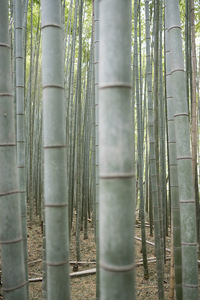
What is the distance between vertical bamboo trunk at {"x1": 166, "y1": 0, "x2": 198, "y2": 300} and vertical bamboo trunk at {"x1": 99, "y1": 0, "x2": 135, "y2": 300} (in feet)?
1.79

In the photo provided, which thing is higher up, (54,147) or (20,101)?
(20,101)

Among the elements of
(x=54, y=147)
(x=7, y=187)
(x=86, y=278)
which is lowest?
(x=86, y=278)

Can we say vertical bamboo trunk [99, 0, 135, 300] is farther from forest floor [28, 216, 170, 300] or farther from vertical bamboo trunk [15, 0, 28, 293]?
forest floor [28, 216, 170, 300]

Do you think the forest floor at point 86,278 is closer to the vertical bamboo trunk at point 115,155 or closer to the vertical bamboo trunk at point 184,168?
the vertical bamboo trunk at point 184,168

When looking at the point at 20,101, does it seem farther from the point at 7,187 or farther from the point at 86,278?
the point at 86,278

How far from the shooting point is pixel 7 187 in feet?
3.51

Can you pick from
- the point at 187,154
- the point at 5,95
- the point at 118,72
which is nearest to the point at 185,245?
the point at 187,154

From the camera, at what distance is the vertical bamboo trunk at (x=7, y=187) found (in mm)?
1074

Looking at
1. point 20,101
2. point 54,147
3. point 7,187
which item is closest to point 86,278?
point 20,101

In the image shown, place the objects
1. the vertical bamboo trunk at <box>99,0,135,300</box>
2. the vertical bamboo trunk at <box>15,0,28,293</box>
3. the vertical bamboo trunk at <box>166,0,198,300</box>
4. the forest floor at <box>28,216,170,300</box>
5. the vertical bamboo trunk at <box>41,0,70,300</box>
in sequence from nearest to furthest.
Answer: the vertical bamboo trunk at <box>99,0,135,300</box>
the vertical bamboo trunk at <box>41,0,70,300</box>
the vertical bamboo trunk at <box>166,0,198,300</box>
the vertical bamboo trunk at <box>15,0,28,293</box>
the forest floor at <box>28,216,170,300</box>

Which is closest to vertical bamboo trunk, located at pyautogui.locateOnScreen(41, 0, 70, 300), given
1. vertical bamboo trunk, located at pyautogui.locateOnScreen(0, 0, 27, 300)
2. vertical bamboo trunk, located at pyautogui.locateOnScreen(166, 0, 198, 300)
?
vertical bamboo trunk, located at pyautogui.locateOnScreen(0, 0, 27, 300)

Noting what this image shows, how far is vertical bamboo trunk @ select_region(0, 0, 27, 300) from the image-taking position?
A: 107cm

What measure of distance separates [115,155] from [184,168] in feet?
1.95

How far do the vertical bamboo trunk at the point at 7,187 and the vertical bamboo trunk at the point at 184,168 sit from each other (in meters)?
0.64
